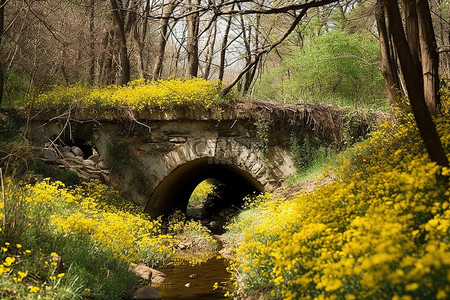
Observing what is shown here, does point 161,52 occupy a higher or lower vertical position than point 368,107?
higher

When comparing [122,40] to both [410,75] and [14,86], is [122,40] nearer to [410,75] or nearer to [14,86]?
[14,86]

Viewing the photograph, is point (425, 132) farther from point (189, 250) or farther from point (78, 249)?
point (189, 250)

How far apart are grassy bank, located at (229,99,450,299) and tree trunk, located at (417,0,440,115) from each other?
366mm

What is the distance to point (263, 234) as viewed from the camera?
5008 millimetres

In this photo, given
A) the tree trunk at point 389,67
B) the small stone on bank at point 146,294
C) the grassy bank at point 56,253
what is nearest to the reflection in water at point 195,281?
the small stone on bank at point 146,294

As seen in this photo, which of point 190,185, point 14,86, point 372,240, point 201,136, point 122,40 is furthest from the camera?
point 190,185

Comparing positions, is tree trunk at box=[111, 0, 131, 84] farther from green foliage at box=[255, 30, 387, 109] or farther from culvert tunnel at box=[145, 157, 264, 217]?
green foliage at box=[255, 30, 387, 109]

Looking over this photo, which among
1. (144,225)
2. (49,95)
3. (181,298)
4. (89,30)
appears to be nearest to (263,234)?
(181,298)

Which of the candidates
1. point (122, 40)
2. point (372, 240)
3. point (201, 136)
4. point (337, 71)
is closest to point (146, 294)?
point (372, 240)

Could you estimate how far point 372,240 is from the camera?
2.27 meters

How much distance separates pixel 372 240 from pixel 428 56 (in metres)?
3.69

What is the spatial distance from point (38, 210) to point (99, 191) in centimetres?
354

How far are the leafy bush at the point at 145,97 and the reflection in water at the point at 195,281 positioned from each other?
12.4 feet

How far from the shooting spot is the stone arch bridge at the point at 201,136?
31.5 feet
